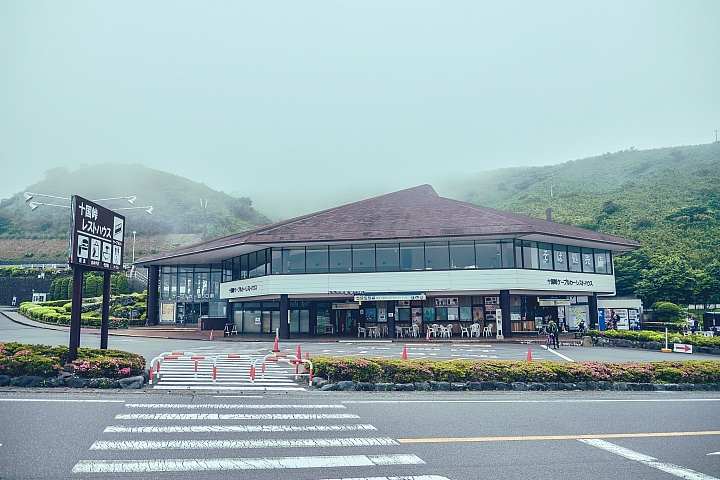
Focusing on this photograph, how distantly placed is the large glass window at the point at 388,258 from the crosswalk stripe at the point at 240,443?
Result: 26.4 meters

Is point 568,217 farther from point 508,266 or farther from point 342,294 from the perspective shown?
point 342,294

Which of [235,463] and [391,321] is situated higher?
[391,321]

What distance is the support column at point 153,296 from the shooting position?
47.4m

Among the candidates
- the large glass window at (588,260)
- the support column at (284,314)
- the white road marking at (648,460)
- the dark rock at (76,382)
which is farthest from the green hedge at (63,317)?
the white road marking at (648,460)

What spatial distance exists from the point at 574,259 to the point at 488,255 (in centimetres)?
807

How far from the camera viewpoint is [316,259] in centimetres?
3559

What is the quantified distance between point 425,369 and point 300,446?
7274mm

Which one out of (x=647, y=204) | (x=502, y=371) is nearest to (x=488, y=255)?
(x=502, y=371)

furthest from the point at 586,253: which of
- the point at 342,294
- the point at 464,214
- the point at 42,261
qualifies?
the point at 42,261

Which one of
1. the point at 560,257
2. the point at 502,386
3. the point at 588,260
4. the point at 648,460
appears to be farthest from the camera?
the point at 588,260

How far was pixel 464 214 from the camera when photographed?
36906 mm

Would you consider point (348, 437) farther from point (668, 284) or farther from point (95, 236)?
point (668, 284)

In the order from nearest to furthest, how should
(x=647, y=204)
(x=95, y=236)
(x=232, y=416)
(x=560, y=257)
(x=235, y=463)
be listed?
(x=235, y=463) < (x=232, y=416) < (x=95, y=236) < (x=560, y=257) < (x=647, y=204)

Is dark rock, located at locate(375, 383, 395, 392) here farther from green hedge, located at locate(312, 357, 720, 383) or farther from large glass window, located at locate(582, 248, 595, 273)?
large glass window, located at locate(582, 248, 595, 273)
